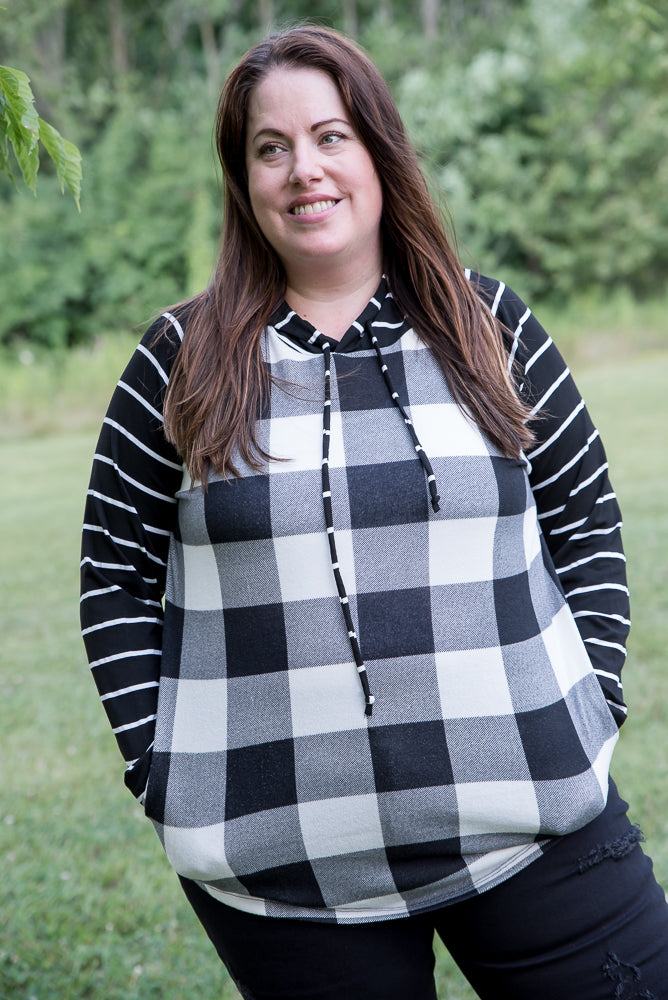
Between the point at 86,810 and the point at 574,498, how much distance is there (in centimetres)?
275

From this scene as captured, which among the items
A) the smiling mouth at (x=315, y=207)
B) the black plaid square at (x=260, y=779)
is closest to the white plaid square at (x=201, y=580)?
the black plaid square at (x=260, y=779)

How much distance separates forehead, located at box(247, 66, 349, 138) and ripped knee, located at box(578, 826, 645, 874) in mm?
1216

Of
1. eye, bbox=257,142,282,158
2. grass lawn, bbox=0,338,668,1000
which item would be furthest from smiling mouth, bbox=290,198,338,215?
grass lawn, bbox=0,338,668,1000

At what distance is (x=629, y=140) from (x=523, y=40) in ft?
9.53

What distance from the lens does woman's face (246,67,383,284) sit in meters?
1.61

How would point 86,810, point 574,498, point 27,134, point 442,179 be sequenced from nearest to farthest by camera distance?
1. point 27,134
2. point 574,498
3. point 86,810
4. point 442,179

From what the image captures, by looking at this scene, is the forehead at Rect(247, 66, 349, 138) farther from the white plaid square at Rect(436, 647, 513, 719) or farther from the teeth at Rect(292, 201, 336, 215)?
the white plaid square at Rect(436, 647, 513, 719)

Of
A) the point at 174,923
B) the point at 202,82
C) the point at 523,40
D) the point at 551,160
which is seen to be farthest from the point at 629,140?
the point at 174,923

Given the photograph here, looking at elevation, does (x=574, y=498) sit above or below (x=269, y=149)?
below

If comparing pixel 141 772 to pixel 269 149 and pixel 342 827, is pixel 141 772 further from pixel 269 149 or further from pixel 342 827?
pixel 269 149

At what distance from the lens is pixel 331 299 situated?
5.64 ft

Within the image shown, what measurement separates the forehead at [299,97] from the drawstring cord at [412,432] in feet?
1.16

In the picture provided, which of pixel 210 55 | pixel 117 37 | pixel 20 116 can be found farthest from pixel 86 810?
pixel 117 37

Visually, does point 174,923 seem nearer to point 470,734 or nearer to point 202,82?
point 470,734
